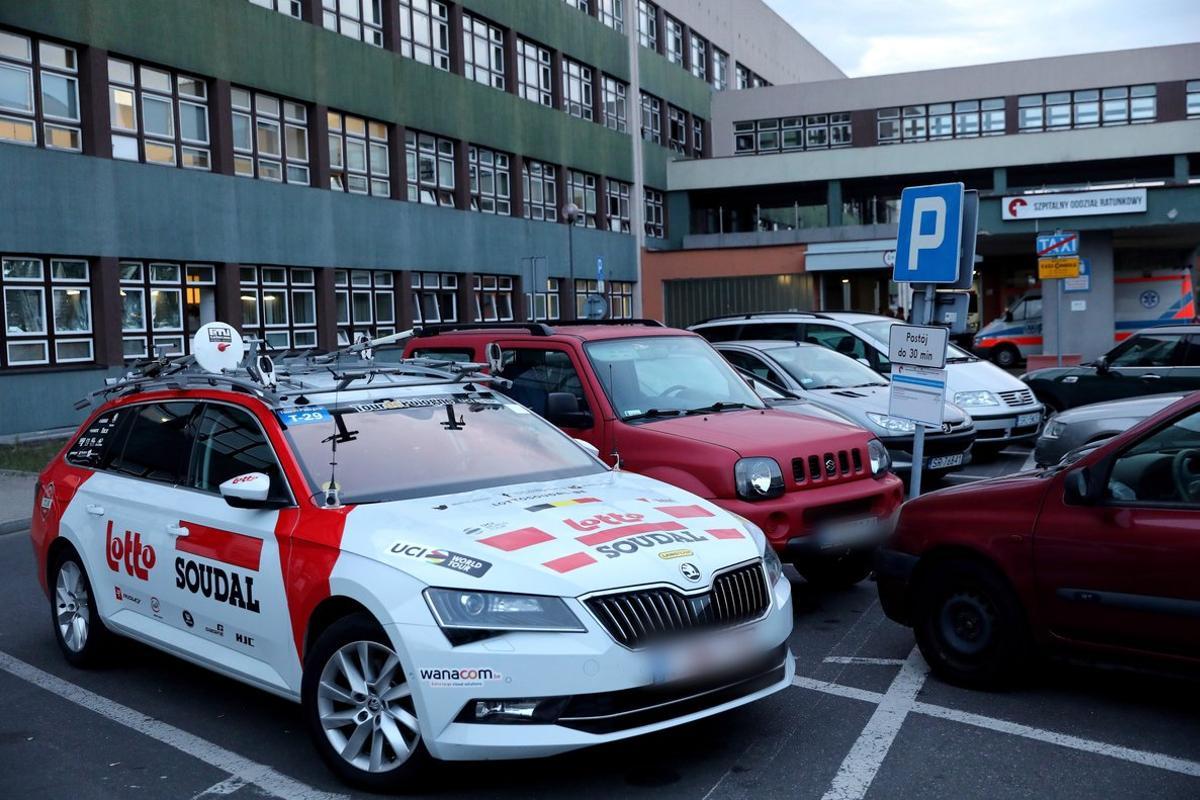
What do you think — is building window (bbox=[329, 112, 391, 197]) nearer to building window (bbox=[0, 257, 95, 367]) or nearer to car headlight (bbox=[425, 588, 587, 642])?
building window (bbox=[0, 257, 95, 367])

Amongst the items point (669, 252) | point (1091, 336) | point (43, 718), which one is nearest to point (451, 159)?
point (669, 252)

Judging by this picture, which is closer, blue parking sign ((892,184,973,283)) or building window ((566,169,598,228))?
blue parking sign ((892,184,973,283))

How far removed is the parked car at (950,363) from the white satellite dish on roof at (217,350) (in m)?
9.08

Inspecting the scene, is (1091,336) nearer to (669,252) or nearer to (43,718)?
(669,252)

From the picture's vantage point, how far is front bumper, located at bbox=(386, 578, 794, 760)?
4387 millimetres

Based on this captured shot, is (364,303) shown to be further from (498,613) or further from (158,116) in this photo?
(498,613)

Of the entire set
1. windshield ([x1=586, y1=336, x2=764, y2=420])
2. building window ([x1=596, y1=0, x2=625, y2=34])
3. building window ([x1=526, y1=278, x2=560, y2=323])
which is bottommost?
windshield ([x1=586, y1=336, x2=764, y2=420])

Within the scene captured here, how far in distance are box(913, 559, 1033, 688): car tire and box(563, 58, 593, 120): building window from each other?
35918mm

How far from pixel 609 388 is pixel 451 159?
26416mm

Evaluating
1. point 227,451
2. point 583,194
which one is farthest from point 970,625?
point 583,194

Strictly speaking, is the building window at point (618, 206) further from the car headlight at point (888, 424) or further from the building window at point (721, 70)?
the car headlight at point (888, 424)

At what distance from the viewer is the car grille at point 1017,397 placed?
48.1ft

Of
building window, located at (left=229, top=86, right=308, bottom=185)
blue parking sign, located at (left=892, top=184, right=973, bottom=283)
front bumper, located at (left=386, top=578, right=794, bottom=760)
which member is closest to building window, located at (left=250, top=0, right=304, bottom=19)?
building window, located at (left=229, top=86, right=308, bottom=185)

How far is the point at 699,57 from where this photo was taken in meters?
53.0
